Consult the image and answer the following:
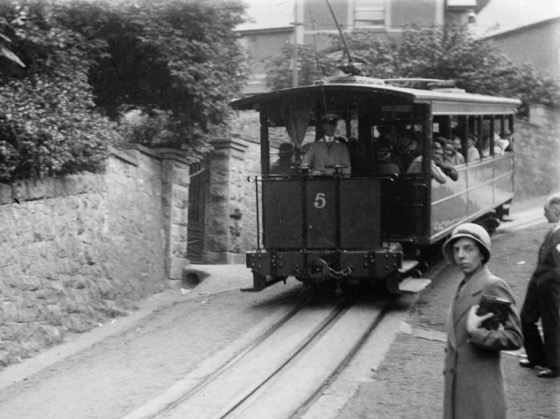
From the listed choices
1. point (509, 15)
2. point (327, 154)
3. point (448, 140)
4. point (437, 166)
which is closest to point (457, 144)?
point (448, 140)

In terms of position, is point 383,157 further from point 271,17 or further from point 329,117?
point 271,17

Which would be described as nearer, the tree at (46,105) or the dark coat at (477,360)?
the dark coat at (477,360)

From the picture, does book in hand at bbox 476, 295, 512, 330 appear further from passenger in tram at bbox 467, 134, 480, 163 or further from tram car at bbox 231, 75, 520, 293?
passenger in tram at bbox 467, 134, 480, 163

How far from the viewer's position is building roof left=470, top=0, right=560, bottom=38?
25766 mm

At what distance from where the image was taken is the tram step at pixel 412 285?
10.9 meters

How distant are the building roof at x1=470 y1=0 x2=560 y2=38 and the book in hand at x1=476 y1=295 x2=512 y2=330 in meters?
20.4

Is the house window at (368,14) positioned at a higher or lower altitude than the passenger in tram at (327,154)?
higher

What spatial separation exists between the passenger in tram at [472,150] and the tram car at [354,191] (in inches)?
61.6

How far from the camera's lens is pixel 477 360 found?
5.13 metres

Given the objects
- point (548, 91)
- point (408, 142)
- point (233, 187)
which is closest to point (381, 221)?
point (408, 142)

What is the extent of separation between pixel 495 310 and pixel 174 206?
8894 millimetres

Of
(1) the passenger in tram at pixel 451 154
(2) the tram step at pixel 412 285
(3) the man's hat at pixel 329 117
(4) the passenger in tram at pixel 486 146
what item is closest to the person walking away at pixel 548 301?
(2) the tram step at pixel 412 285

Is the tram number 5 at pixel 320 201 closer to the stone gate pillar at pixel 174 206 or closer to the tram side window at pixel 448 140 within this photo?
the tram side window at pixel 448 140

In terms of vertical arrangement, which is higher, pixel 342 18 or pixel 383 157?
pixel 342 18
